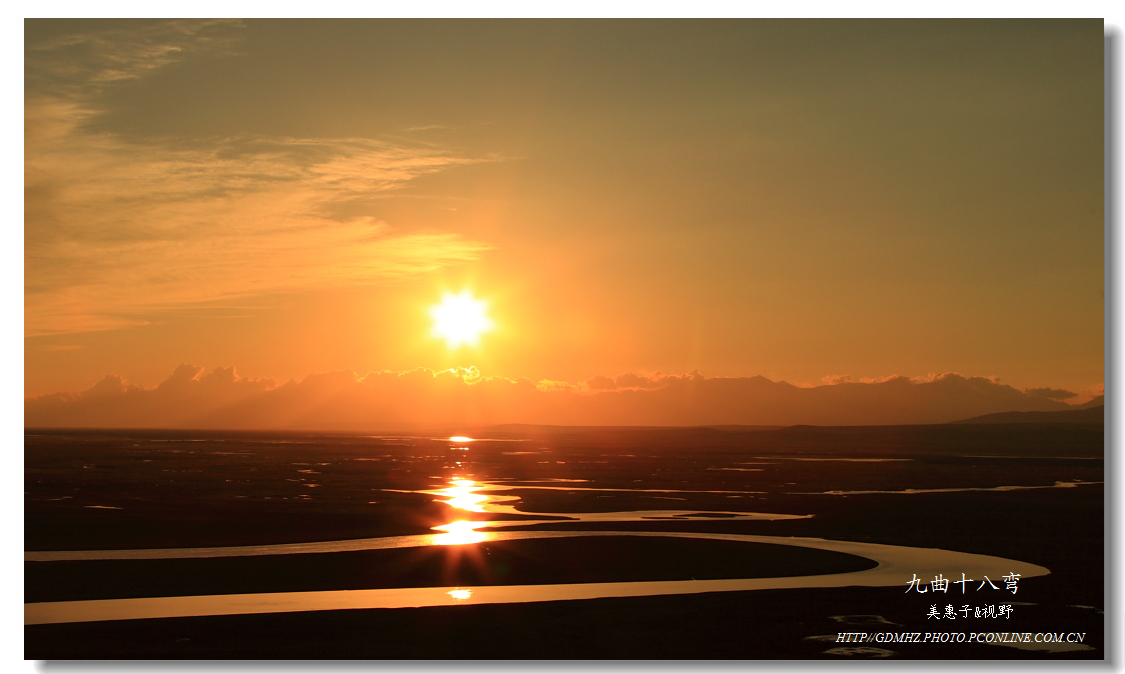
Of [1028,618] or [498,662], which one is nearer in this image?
[498,662]
